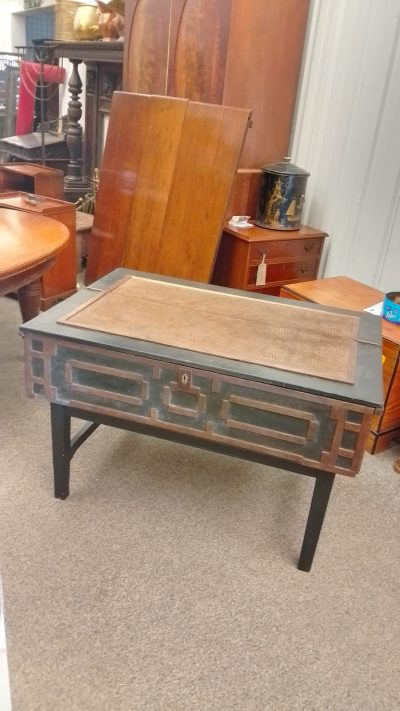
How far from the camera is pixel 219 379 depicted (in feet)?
4.16

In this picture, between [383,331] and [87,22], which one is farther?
[87,22]

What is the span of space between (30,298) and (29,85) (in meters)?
3.55

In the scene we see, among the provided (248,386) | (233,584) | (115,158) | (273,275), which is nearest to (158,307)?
(248,386)

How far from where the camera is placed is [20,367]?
7.98ft

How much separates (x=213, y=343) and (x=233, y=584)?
67 cm

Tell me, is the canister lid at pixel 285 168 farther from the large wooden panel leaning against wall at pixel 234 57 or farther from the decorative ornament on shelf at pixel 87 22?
the decorative ornament on shelf at pixel 87 22

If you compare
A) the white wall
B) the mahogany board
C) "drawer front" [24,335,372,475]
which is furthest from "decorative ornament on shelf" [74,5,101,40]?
"drawer front" [24,335,372,475]

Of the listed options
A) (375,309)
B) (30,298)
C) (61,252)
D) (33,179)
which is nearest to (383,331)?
(375,309)

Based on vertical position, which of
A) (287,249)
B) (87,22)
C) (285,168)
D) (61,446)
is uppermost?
(87,22)

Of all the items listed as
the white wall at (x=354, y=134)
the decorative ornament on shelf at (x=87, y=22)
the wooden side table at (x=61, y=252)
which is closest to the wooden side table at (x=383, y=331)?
the white wall at (x=354, y=134)

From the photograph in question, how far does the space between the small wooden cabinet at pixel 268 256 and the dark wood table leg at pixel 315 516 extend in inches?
51.6

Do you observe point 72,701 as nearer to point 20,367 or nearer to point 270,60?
point 20,367

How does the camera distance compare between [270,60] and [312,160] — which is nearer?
[270,60]

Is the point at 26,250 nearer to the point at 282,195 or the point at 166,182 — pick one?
the point at 166,182
